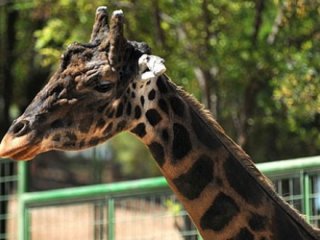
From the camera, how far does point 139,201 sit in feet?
29.9

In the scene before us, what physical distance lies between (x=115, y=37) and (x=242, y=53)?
611 cm

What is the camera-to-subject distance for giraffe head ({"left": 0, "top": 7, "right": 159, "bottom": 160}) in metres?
4.96

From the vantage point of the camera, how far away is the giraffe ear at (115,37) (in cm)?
509

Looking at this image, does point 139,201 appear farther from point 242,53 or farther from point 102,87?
point 102,87

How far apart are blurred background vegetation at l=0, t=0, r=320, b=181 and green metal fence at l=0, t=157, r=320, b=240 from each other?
181cm

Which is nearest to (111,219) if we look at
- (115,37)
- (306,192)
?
(306,192)

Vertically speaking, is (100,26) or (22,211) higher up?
(100,26)

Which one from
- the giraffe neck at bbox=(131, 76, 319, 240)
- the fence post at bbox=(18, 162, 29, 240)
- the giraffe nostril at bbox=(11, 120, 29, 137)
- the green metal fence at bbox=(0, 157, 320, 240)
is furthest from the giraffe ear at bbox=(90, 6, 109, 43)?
the fence post at bbox=(18, 162, 29, 240)

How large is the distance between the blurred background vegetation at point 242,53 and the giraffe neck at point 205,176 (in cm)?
512

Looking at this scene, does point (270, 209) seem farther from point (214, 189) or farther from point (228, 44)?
point (228, 44)

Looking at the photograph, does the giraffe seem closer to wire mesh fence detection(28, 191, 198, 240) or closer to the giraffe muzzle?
the giraffe muzzle

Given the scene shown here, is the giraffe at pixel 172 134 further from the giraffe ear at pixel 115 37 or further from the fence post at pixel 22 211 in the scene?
the fence post at pixel 22 211

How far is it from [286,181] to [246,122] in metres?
3.94

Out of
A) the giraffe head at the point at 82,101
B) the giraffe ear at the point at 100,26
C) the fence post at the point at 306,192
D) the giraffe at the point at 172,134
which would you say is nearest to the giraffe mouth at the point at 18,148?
the giraffe head at the point at 82,101
